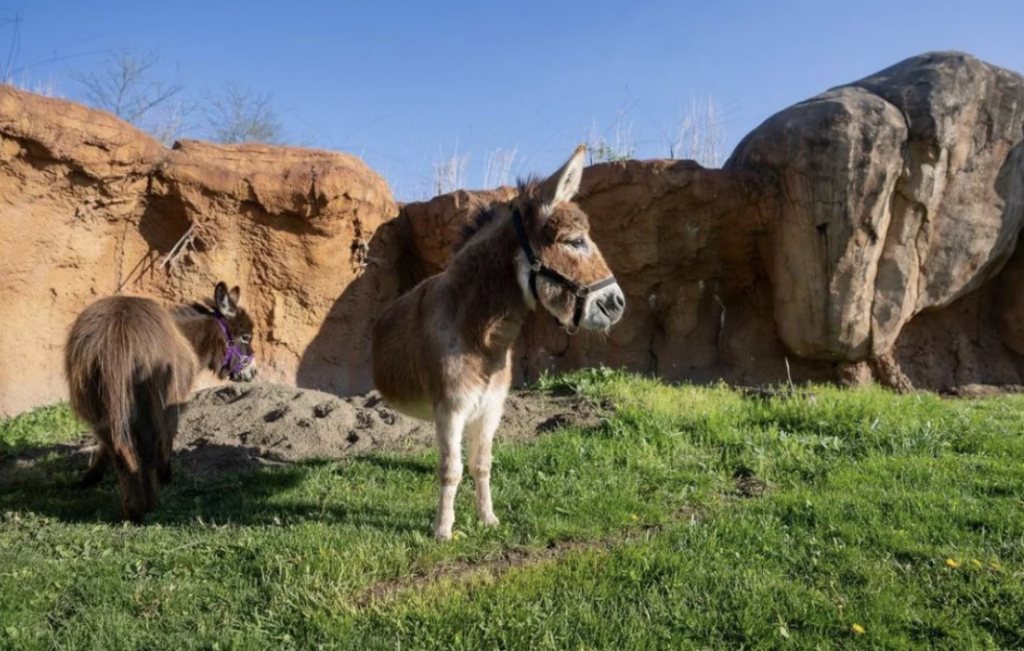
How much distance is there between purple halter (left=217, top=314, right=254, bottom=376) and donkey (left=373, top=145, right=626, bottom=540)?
10.3ft

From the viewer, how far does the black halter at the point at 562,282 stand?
14.1ft

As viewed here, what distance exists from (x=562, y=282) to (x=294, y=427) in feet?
13.9

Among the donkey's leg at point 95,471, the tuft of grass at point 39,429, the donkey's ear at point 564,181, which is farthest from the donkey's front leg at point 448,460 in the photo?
the tuft of grass at point 39,429

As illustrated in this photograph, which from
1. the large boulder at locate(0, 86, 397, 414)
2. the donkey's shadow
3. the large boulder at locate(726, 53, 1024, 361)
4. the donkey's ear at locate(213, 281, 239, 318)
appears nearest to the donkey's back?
the donkey's shadow

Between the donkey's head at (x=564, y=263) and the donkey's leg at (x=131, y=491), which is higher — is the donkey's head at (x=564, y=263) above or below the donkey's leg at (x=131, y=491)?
above

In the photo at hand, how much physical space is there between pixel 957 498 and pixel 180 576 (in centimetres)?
491

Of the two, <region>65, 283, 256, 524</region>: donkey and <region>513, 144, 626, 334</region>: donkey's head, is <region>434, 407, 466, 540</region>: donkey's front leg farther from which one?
<region>65, 283, 256, 524</region>: donkey

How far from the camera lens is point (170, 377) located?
220 inches

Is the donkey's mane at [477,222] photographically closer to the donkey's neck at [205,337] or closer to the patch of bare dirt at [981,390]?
the donkey's neck at [205,337]

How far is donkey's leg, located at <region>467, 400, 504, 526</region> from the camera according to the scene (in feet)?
15.7

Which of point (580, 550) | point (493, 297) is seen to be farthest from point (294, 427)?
point (580, 550)

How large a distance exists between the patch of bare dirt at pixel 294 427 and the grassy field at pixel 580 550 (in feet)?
1.86

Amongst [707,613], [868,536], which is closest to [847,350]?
[868,536]

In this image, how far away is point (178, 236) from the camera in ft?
36.1
